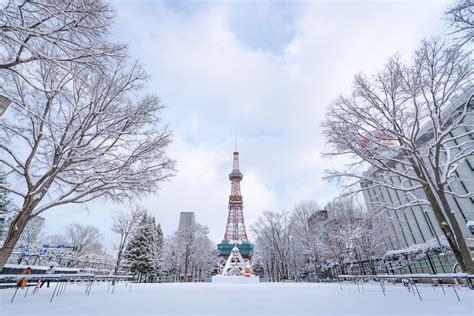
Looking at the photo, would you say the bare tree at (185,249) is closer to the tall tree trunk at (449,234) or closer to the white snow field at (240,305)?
the white snow field at (240,305)

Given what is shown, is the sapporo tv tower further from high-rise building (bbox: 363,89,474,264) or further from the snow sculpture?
high-rise building (bbox: 363,89,474,264)

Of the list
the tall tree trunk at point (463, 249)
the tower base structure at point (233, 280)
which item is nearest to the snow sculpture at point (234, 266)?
the tower base structure at point (233, 280)

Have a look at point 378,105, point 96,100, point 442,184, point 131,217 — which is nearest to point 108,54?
point 96,100

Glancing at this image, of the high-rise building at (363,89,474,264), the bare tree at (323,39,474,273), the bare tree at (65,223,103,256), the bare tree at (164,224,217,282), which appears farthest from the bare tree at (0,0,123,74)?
the bare tree at (65,223,103,256)

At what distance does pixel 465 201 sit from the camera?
19.7m

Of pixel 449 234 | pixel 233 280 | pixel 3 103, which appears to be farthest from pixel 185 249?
pixel 3 103

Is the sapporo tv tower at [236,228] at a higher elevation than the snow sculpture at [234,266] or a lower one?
higher

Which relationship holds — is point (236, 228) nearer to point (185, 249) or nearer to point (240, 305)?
point (185, 249)

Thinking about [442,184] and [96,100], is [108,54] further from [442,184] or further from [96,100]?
[442,184]

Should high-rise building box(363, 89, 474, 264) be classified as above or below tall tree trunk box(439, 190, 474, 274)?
above

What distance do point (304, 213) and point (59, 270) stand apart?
26562mm

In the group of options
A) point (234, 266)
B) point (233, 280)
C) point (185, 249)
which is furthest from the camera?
point (185, 249)

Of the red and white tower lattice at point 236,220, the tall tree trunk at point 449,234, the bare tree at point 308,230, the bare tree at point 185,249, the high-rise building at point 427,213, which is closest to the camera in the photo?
the tall tree trunk at point 449,234

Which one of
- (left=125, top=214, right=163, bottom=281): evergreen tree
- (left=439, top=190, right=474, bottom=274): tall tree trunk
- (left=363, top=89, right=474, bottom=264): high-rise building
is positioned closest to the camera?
(left=439, top=190, right=474, bottom=274): tall tree trunk
